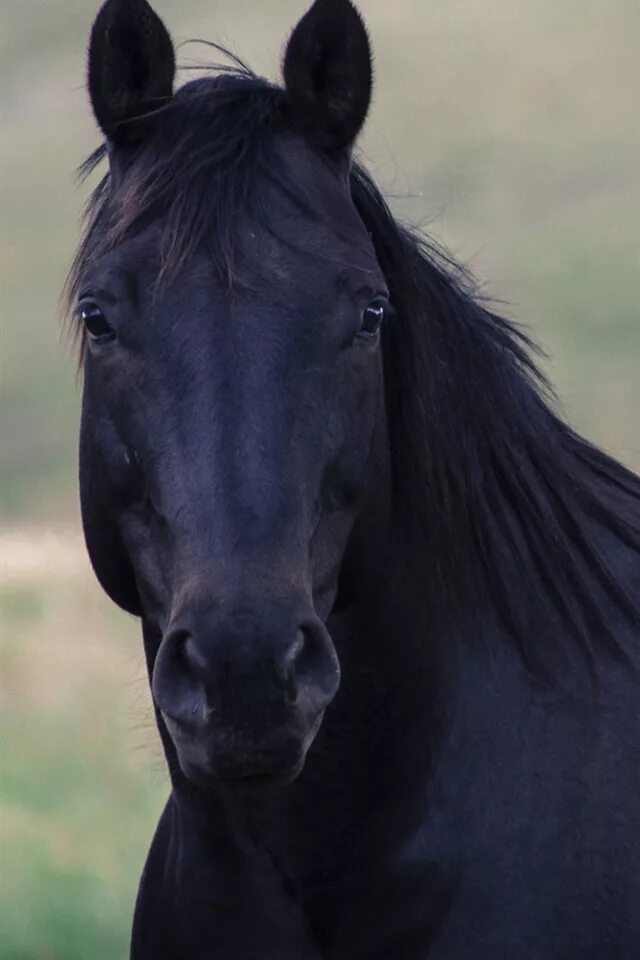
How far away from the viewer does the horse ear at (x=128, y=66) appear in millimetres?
3936

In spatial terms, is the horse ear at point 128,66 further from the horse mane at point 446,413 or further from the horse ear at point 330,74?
the horse ear at point 330,74

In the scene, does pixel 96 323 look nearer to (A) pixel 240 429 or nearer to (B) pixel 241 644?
(A) pixel 240 429

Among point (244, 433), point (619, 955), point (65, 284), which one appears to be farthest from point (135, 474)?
point (619, 955)

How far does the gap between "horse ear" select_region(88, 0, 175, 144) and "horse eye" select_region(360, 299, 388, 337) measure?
0.71m

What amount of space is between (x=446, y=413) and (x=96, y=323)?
2.86 feet

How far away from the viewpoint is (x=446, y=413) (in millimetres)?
4066

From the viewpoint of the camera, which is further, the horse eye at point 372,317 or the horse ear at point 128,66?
the horse ear at point 128,66

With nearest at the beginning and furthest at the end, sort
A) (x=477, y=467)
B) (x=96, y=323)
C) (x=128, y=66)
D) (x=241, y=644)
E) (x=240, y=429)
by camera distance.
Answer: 1. (x=241, y=644)
2. (x=240, y=429)
3. (x=96, y=323)
4. (x=128, y=66)
5. (x=477, y=467)

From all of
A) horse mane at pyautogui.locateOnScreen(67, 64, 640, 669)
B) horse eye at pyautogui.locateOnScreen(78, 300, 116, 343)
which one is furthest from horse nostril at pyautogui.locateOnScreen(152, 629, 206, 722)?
horse mane at pyautogui.locateOnScreen(67, 64, 640, 669)

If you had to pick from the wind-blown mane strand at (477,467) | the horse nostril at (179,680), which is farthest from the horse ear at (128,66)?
the horse nostril at (179,680)

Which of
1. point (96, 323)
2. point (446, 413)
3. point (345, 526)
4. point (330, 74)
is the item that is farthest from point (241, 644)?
point (330, 74)

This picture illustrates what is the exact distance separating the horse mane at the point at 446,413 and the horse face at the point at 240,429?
1.8 inches

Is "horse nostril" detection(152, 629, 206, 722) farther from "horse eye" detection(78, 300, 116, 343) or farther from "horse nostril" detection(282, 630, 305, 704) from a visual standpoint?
"horse eye" detection(78, 300, 116, 343)

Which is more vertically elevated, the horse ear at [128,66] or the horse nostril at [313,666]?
the horse ear at [128,66]
